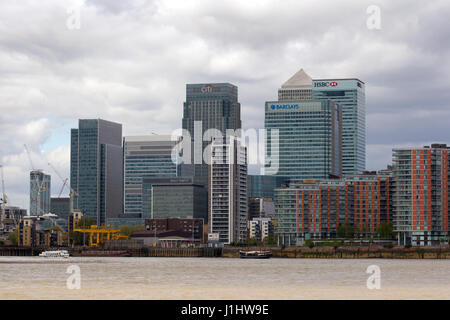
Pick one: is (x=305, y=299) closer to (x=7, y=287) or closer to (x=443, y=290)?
(x=443, y=290)

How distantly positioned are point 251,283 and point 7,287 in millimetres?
24612

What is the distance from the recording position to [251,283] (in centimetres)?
9206

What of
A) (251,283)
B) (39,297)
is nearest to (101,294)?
(39,297)

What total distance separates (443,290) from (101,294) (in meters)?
30.0
